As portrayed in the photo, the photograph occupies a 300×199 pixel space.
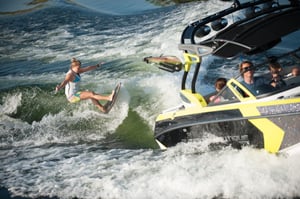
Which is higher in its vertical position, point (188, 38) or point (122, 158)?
point (188, 38)

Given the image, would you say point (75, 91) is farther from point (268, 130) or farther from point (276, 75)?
point (268, 130)

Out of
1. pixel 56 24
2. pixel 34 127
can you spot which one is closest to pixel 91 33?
pixel 56 24

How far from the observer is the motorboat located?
6.19 meters

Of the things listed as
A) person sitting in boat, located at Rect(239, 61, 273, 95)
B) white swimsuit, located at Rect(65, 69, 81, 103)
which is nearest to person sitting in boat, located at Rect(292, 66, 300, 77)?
person sitting in boat, located at Rect(239, 61, 273, 95)

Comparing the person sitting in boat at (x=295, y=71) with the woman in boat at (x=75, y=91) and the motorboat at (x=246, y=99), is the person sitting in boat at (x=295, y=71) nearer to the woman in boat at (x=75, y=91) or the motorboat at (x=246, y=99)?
the motorboat at (x=246, y=99)

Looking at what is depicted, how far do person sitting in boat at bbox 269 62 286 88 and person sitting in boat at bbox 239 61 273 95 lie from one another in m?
0.09

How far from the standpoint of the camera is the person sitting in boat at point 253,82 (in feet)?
21.1

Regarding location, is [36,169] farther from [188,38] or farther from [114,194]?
[188,38]

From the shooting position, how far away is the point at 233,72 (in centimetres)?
1100

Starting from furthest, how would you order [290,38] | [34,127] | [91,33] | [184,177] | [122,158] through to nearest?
[91,33] → [290,38] → [34,127] → [122,158] → [184,177]

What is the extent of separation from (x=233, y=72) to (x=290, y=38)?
90.8 inches

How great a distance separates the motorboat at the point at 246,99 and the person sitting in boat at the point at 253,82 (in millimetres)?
32

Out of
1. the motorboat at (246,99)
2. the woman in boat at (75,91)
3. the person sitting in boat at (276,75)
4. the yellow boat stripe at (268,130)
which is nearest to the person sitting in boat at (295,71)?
the motorboat at (246,99)

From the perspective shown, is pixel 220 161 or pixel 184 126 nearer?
pixel 220 161
